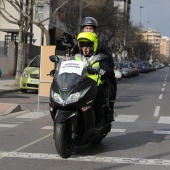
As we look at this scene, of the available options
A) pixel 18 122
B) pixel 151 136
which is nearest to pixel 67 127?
pixel 151 136

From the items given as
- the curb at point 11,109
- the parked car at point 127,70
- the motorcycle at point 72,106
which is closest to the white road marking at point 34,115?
the curb at point 11,109

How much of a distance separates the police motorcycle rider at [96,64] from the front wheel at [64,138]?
0.54 meters

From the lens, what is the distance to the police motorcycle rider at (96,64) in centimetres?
693

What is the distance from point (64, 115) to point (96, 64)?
48.5 inches

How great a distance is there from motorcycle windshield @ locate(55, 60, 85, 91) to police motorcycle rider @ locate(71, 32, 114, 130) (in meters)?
0.31

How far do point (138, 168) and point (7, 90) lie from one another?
48.8 ft

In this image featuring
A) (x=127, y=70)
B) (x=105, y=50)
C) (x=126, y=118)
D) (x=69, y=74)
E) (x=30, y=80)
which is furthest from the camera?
(x=127, y=70)

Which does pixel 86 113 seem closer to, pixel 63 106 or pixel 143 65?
pixel 63 106

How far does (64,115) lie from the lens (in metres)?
6.24

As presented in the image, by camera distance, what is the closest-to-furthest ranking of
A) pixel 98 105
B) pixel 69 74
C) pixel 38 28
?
pixel 69 74, pixel 98 105, pixel 38 28

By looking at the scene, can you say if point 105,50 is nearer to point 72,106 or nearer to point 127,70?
point 72,106

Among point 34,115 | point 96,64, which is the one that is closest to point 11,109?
point 34,115

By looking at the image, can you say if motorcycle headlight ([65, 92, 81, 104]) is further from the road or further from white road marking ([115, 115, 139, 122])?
white road marking ([115, 115, 139, 122])

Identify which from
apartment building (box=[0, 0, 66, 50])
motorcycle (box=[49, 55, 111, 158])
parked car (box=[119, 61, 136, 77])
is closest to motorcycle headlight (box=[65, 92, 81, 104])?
motorcycle (box=[49, 55, 111, 158])
